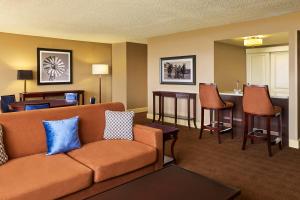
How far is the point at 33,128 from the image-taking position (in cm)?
265

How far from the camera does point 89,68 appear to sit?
25.5ft

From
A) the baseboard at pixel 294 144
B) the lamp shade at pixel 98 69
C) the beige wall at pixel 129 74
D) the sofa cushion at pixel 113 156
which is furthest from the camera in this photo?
the beige wall at pixel 129 74

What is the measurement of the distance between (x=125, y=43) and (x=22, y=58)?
295 cm

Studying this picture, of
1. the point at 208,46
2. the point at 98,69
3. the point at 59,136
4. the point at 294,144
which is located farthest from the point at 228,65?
the point at 59,136

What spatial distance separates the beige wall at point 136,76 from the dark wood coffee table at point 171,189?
6029 mm

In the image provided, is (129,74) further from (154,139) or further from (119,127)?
(154,139)

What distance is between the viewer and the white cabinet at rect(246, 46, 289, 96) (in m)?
6.41

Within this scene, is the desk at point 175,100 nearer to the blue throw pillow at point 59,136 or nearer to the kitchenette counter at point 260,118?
the kitchenette counter at point 260,118

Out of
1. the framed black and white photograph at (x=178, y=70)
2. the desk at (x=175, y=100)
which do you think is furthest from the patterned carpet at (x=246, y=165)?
the framed black and white photograph at (x=178, y=70)

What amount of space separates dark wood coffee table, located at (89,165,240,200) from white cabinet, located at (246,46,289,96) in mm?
5343

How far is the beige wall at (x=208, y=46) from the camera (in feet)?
13.9

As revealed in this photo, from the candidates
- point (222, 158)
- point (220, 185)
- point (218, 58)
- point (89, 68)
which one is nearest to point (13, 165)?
point (220, 185)

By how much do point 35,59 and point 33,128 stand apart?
4.54 metres

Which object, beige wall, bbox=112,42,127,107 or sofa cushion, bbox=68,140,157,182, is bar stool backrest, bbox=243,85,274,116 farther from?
beige wall, bbox=112,42,127,107
